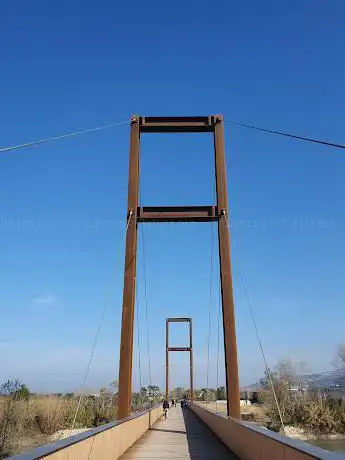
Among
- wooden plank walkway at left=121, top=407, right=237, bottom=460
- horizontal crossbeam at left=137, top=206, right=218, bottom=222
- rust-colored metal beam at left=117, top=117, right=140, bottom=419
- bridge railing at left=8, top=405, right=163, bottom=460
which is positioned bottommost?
wooden plank walkway at left=121, top=407, right=237, bottom=460

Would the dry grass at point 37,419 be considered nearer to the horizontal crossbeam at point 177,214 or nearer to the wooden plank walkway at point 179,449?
the wooden plank walkway at point 179,449

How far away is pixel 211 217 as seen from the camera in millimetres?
14539

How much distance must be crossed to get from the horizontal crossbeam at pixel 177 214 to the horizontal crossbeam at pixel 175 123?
2910 mm

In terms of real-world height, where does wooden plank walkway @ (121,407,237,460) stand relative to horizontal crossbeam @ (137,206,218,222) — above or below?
below

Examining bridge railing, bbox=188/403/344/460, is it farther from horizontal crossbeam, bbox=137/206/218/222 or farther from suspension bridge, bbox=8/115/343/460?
horizontal crossbeam, bbox=137/206/218/222

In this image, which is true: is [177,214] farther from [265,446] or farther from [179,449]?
[265,446]

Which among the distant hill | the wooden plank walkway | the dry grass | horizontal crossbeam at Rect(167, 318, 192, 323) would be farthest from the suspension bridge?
horizontal crossbeam at Rect(167, 318, 192, 323)

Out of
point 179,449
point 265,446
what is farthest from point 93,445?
point 179,449

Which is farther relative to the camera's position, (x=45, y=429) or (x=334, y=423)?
(x=334, y=423)

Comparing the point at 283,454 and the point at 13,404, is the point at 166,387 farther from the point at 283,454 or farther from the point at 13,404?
the point at 283,454

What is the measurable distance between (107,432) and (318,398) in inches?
1174

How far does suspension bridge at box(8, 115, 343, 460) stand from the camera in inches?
246

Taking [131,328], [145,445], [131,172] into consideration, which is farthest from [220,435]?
[131,172]

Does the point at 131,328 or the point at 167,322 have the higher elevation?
the point at 167,322
